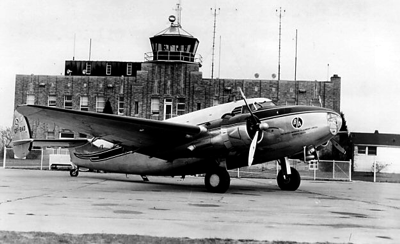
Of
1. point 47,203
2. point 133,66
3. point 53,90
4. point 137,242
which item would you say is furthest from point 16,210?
point 133,66

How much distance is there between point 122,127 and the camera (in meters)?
18.3

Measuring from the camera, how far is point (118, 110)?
193ft

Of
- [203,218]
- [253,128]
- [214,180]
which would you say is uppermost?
[253,128]

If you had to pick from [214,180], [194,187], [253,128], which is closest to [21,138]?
[194,187]

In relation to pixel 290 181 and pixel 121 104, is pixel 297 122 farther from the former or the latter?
pixel 121 104

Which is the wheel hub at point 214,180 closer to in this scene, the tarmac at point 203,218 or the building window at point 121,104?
the tarmac at point 203,218

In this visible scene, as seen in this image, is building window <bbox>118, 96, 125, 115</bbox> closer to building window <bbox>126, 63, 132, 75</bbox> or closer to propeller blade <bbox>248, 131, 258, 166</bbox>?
building window <bbox>126, 63, 132, 75</bbox>

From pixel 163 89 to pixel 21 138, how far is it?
3548 centimetres

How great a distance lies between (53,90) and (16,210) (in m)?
50.1

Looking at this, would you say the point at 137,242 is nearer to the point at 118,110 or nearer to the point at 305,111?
the point at 305,111

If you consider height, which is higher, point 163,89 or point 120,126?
point 163,89

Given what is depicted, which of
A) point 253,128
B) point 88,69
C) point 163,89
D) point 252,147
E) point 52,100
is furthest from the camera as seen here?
point 88,69

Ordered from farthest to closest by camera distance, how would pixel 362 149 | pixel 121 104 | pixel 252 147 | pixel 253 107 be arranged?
pixel 362 149 → pixel 121 104 → pixel 253 107 → pixel 252 147

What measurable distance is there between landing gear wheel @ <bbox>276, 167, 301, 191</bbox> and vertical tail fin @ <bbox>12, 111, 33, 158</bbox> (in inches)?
438
